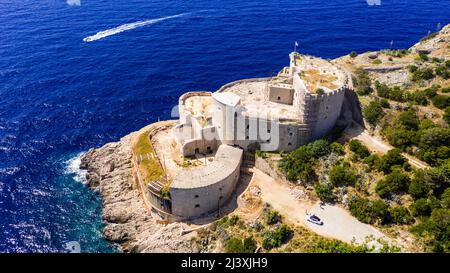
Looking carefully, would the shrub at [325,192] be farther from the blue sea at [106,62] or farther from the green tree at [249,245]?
the blue sea at [106,62]

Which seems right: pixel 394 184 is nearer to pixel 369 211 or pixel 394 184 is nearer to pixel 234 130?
pixel 369 211


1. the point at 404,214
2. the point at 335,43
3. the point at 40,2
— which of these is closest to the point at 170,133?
the point at 404,214

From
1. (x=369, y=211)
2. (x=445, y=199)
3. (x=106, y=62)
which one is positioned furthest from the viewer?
(x=106, y=62)

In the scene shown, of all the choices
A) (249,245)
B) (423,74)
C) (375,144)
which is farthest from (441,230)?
(423,74)

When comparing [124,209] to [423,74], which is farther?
[423,74]


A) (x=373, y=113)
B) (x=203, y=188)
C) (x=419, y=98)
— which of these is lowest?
(x=203, y=188)

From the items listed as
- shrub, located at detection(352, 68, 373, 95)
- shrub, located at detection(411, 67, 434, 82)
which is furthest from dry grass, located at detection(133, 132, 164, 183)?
shrub, located at detection(411, 67, 434, 82)

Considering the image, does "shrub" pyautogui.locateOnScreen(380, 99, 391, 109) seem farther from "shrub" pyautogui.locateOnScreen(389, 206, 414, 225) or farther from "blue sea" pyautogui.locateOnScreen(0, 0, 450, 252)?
"blue sea" pyautogui.locateOnScreen(0, 0, 450, 252)

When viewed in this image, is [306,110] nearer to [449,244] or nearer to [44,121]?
[449,244]
